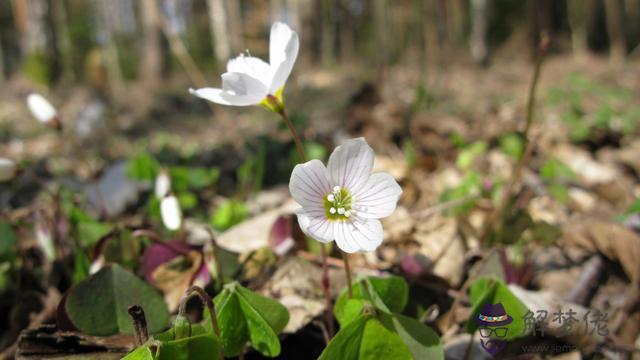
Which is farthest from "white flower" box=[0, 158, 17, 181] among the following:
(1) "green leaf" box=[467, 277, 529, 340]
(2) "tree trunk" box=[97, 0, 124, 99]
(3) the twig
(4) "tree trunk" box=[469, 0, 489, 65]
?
(2) "tree trunk" box=[97, 0, 124, 99]

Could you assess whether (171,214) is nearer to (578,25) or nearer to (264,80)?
(264,80)

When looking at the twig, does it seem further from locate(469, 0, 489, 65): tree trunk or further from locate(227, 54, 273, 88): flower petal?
locate(469, 0, 489, 65): tree trunk

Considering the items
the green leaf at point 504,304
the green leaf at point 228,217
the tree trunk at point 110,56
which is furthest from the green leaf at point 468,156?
the tree trunk at point 110,56

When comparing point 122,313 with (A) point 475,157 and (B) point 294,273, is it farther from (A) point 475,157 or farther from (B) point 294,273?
(A) point 475,157

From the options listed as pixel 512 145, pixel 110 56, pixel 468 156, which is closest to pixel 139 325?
pixel 468 156

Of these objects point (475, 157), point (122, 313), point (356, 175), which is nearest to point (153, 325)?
point (122, 313)

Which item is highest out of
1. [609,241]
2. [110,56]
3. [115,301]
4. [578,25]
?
[110,56]
